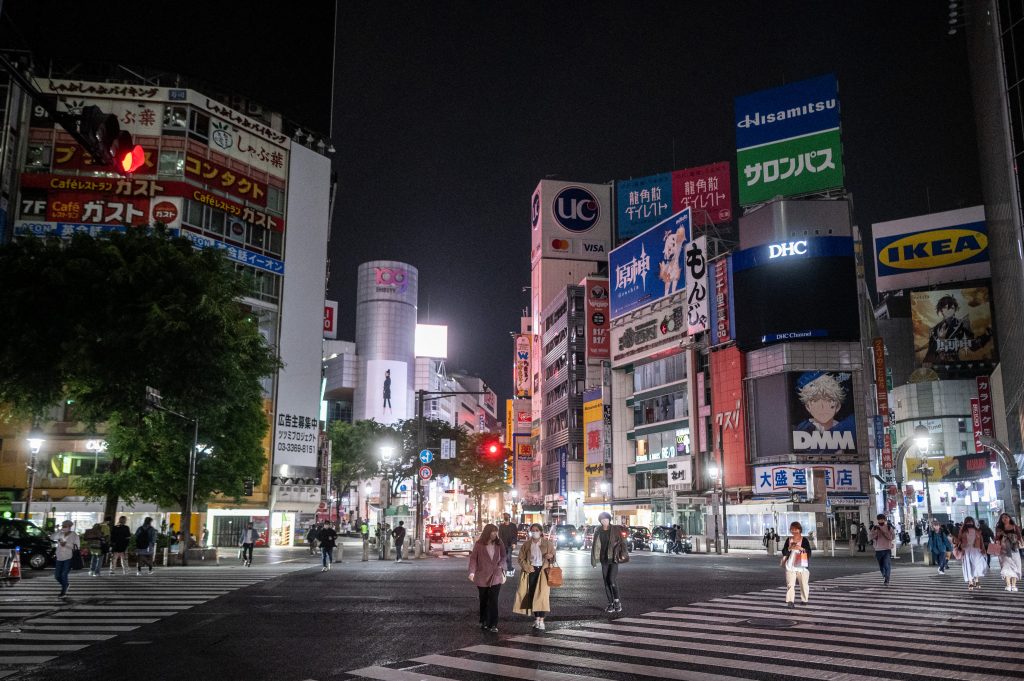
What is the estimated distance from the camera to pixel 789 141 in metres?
63.5

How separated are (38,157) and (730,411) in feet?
165

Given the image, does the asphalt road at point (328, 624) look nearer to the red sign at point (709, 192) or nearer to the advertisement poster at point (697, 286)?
the advertisement poster at point (697, 286)

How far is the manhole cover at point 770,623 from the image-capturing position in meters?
13.1

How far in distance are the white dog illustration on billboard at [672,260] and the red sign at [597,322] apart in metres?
13.9

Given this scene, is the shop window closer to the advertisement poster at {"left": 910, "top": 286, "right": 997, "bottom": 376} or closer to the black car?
the black car

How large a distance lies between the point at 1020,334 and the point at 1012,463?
18.0 meters

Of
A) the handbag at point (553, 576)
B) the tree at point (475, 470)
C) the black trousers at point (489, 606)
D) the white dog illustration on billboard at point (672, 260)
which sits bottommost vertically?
the black trousers at point (489, 606)

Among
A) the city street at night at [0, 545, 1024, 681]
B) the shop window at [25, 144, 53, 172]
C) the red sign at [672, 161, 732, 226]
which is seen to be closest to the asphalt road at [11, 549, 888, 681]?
the city street at night at [0, 545, 1024, 681]

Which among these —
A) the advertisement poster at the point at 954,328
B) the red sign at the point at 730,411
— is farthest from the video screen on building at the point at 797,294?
the advertisement poster at the point at 954,328

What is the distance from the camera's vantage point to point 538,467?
110750 mm

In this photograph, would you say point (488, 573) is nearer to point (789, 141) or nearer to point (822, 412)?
point (822, 412)

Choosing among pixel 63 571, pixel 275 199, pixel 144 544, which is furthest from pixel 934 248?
pixel 63 571

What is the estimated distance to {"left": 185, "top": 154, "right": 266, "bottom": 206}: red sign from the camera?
54625mm

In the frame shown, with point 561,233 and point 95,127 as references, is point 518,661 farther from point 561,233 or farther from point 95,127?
point 561,233
